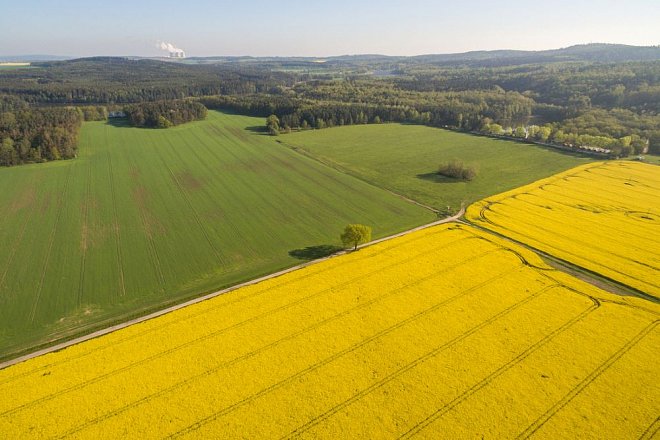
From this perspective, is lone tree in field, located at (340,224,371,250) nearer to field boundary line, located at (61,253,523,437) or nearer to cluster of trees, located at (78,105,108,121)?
field boundary line, located at (61,253,523,437)

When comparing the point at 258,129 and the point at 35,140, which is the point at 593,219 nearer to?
the point at 258,129

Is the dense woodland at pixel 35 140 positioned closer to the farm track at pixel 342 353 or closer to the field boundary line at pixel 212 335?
the field boundary line at pixel 212 335

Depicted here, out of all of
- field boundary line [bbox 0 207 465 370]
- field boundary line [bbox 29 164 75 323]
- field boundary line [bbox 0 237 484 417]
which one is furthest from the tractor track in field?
field boundary line [bbox 0 237 484 417]

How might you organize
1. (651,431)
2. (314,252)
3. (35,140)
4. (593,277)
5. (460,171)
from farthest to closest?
(35,140) < (460,171) < (314,252) < (593,277) < (651,431)

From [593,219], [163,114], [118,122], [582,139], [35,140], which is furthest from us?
[118,122]

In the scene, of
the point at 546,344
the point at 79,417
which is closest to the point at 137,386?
the point at 79,417

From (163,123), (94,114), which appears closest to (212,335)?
(163,123)
